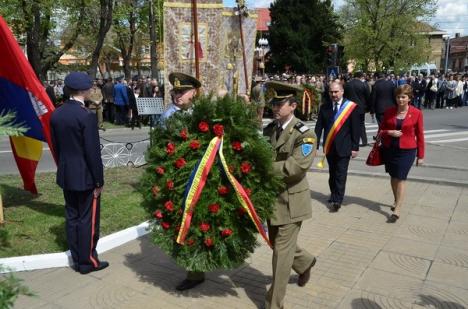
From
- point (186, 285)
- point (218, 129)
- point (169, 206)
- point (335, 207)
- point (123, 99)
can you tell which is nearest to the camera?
point (218, 129)

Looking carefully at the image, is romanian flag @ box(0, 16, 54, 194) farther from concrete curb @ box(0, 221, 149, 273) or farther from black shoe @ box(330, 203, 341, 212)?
black shoe @ box(330, 203, 341, 212)

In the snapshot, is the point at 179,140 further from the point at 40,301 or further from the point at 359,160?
the point at 359,160

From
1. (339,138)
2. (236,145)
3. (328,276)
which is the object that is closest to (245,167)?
(236,145)

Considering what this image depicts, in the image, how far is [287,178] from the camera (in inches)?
148

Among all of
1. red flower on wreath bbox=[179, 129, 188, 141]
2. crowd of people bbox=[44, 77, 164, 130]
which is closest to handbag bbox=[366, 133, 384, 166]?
red flower on wreath bbox=[179, 129, 188, 141]

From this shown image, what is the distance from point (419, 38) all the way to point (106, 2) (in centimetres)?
3128

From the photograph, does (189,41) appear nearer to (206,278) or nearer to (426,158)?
(206,278)

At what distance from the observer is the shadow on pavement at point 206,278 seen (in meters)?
4.25

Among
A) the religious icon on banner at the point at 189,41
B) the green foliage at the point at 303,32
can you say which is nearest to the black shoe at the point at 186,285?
the religious icon on banner at the point at 189,41

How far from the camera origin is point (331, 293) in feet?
Answer: 13.9

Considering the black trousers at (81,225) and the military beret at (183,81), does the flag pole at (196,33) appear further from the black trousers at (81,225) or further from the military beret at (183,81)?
the black trousers at (81,225)

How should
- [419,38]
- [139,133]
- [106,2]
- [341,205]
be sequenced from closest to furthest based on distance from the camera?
[341,205], [139,133], [106,2], [419,38]

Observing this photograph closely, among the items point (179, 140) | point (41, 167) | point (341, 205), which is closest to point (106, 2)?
point (41, 167)

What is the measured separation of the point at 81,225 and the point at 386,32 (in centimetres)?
4064
